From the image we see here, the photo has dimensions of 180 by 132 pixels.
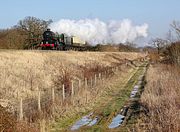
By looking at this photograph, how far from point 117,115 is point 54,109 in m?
3.01

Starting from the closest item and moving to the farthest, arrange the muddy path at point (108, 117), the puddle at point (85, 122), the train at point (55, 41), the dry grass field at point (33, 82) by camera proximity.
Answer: the muddy path at point (108, 117) → the puddle at point (85, 122) → the dry grass field at point (33, 82) → the train at point (55, 41)

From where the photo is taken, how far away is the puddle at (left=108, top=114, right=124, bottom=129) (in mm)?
15996

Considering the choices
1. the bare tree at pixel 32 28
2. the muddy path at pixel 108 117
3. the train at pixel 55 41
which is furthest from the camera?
the bare tree at pixel 32 28

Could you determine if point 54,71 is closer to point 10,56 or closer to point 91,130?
point 10,56

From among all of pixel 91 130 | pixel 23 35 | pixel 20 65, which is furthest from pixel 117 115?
pixel 23 35

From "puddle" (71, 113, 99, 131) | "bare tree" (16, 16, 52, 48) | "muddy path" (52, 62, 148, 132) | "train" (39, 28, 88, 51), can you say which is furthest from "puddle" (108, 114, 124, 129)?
"bare tree" (16, 16, 52, 48)

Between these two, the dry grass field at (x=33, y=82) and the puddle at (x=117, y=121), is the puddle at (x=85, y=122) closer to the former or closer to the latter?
the puddle at (x=117, y=121)

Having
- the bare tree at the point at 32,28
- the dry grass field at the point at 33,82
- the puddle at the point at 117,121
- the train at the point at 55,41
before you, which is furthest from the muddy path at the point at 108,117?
the bare tree at the point at 32,28

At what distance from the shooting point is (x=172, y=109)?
13883 millimetres

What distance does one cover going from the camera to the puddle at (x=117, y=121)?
52.5 ft

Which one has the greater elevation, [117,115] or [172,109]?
[172,109]

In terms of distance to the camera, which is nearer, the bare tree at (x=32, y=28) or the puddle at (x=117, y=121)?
the puddle at (x=117, y=121)

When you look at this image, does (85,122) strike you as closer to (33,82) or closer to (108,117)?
(108,117)

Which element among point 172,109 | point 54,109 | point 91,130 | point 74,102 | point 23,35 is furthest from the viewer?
point 23,35
